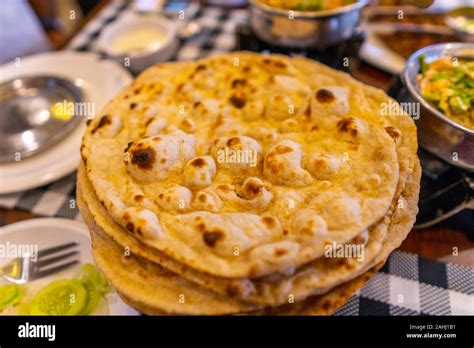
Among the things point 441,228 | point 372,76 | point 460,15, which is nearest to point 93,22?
point 372,76

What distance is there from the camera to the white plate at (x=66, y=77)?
2.12m

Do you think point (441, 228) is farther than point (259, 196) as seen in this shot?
Yes

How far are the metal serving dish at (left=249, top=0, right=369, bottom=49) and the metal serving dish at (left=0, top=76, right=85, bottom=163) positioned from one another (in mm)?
1267

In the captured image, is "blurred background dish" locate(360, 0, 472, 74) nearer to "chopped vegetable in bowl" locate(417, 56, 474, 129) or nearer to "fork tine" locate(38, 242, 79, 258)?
"chopped vegetable in bowl" locate(417, 56, 474, 129)

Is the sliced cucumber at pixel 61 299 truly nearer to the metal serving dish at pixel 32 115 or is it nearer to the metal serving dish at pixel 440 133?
the metal serving dish at pixel 32 115

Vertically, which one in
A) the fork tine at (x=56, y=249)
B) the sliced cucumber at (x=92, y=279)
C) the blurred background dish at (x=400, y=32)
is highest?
the blurred background dish at (x=400, y=32)

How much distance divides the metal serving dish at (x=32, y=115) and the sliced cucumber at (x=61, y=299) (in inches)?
33.4

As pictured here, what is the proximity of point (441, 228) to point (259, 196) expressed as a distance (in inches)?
41.0

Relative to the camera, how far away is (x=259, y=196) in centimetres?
144

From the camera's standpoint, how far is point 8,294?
1.71 metres

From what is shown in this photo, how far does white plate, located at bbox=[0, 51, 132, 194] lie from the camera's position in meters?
2.12

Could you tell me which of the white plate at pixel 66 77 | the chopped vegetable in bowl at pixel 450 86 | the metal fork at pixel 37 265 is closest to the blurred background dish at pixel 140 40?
the white plate at pixel 66 77
